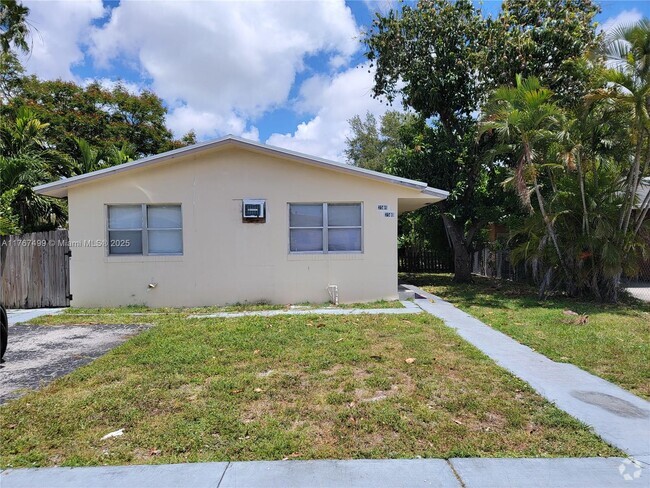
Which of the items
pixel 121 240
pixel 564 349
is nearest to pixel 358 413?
pixel 564 349

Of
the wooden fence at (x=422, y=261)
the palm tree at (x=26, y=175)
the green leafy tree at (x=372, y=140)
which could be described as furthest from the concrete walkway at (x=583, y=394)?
the green leafy tree at (x=372, y=140)

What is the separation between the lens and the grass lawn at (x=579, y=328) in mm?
5555

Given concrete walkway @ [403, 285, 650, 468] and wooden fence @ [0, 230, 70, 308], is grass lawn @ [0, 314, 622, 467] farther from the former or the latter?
wooden fence @ [0, 230, 70, 308]

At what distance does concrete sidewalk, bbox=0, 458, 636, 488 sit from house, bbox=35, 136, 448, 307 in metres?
7.31

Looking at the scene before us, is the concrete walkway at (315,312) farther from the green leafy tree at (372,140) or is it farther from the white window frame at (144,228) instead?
the green leafy tree at (372,140)

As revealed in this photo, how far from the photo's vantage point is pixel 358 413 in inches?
160

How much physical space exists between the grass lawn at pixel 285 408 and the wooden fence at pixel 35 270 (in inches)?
207

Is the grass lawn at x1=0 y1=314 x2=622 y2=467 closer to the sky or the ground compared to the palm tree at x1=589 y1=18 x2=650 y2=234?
closer to the ground

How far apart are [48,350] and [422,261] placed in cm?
1802

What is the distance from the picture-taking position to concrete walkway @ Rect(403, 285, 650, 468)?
3670 mm

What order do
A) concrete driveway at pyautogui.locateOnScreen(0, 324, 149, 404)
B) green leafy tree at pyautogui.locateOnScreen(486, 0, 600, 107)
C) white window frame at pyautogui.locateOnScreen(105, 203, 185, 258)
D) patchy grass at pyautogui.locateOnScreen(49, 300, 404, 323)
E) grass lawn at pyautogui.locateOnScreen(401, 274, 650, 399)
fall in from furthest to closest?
green leafy tree at pyautogui.locateOnScreen(486, 0, 600, 107), white window frame at pyautogui.locateOnScreen(105, 203, 185, 258), patchy grass at pyautogui.locateOnScreen(49, 300, 404, 323), grass lawn at pyautogui.locateOnScreen(401, 274, 650, 399), concrete driveway at pyautogui.locateOnScreen(0, 324, 149, 404)

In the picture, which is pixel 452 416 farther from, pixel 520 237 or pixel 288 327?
pixel 520 237

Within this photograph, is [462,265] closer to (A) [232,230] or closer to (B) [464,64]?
(B) [464,64]

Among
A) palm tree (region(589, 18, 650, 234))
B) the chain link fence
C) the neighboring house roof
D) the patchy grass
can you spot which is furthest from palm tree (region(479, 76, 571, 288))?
the patchy grass
